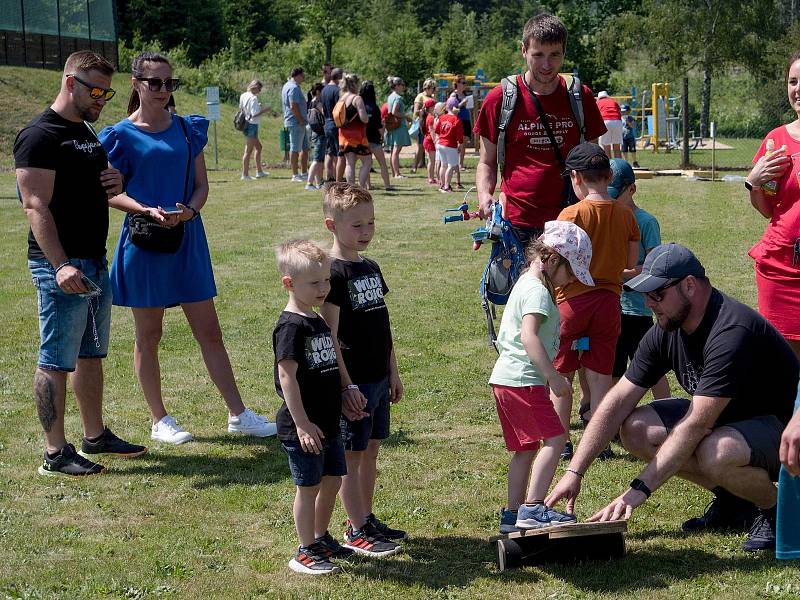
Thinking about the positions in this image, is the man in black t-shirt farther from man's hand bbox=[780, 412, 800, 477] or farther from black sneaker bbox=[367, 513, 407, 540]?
man's hand bbox=[780, 412, 800, 477]

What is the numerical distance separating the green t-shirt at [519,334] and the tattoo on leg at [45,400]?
2587 millimetres

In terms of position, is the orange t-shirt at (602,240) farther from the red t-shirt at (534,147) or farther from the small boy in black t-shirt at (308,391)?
the small boy in black t-shirt at (308,391)

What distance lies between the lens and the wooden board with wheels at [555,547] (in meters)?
4.42

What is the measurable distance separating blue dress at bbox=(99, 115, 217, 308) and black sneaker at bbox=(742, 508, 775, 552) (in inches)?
133

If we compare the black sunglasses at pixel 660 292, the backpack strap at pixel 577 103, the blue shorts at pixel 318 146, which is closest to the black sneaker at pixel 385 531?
the black sunglasses at pixel 660 292

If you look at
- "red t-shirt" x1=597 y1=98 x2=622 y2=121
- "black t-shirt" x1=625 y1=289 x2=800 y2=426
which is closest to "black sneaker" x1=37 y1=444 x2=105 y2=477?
"black t-shirt" x1=625 y1=289 x2=800 y2=426

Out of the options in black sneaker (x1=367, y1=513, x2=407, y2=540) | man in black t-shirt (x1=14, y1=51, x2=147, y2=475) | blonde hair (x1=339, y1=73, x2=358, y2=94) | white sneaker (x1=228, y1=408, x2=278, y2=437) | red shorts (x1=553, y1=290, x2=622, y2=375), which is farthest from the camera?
blonde hair (x1=339, y1=73, x2=358, y2=94)

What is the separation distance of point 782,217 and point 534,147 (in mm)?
1469

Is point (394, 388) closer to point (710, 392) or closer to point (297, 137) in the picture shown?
point (710, 392)

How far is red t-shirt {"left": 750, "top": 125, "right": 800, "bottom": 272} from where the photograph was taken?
5.11 meters

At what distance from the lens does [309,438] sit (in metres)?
4.25

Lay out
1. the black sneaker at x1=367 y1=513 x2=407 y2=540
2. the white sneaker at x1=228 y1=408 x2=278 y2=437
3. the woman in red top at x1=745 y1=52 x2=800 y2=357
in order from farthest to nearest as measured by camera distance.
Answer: the white sneaker at x1=228 y1=408 x2=278 y2=437
the woman in red top at x1=745 y1=52 x2=800 y2=357
the black sneaker at x1=367 y1=513 x2=407 y2=540

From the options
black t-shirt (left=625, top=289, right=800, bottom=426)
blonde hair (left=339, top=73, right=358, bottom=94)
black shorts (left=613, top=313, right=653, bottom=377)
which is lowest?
black shorts (left=613, top=313, right=653, bottom=377)

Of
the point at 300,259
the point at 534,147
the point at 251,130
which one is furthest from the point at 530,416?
the point at 251,130
